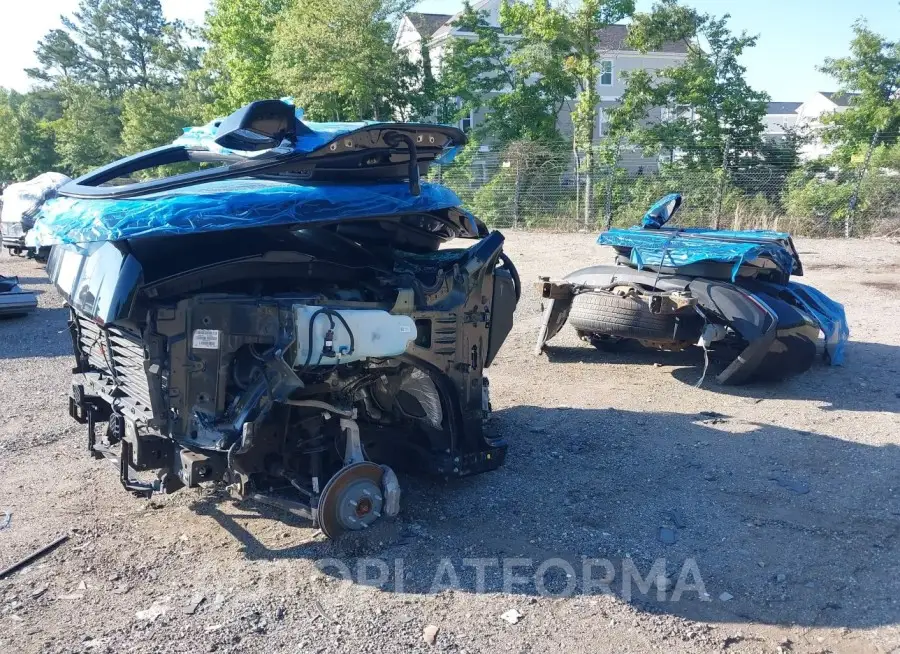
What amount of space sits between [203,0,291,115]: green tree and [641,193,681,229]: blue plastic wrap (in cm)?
2644

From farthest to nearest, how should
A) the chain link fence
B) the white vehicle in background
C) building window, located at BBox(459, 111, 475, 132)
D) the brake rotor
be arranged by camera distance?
building window, located at BBox(459, 111, 475, 132) < the chain link fence < the white vehicle in background < the brake rotor

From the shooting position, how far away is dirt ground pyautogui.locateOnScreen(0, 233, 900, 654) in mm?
3387

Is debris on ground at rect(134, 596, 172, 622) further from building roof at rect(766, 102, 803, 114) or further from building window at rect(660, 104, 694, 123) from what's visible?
building roof at rect(766, 102, 803, 114)

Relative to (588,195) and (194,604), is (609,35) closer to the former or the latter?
(588,195)

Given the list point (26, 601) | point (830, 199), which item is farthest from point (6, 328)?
point (830, 199)

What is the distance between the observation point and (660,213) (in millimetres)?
8539

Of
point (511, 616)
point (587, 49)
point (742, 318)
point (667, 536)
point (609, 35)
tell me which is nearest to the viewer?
point (511, 616)

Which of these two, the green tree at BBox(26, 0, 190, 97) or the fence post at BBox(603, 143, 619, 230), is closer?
the fence post at BBox(603, 143, 619, 230)

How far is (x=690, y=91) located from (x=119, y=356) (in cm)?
2355

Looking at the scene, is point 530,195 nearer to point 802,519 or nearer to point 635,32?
point 635,32

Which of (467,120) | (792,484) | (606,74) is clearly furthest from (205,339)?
(606,74)

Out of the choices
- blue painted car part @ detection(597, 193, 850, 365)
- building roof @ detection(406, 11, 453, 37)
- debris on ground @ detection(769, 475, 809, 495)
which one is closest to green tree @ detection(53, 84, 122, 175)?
building roof @ detection(406, 11, 453, 37)

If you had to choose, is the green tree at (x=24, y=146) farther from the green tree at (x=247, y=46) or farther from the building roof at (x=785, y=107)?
the building roof at (x=785, y=107)

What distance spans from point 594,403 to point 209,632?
4033mm
